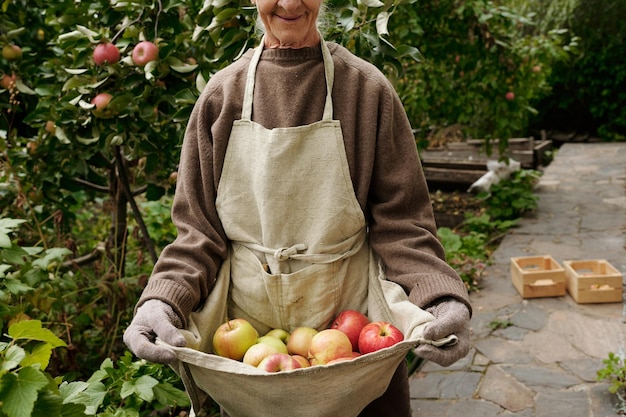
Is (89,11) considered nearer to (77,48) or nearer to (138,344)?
(77,48)

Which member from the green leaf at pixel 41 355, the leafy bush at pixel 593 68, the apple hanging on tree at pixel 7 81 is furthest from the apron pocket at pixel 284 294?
the leafy bush at pixel 593 68

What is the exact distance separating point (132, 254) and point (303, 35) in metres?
2.66

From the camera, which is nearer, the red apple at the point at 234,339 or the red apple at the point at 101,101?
the red apple at the point at 234,339

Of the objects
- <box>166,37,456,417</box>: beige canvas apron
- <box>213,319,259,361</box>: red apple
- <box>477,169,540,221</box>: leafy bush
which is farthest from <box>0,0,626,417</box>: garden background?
<box>477,169,540,221</box>: leafy bush

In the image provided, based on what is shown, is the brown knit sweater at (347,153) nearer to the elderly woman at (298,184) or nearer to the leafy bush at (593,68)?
the elderly woman at (298,184)

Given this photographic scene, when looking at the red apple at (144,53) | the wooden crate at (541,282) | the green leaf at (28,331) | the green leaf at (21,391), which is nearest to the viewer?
the green leaf at (21,391)

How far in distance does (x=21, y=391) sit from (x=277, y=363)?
512 mm

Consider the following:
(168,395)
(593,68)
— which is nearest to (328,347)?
(168,395)

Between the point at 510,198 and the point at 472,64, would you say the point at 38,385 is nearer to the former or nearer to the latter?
the point at 472,64

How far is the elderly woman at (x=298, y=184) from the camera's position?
1.54 meters

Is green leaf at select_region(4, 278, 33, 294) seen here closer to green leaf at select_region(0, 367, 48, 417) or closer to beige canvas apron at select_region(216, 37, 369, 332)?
beige canvas apron at select_region(216, 37, 369, 332)

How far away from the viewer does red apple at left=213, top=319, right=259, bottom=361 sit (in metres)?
1.50

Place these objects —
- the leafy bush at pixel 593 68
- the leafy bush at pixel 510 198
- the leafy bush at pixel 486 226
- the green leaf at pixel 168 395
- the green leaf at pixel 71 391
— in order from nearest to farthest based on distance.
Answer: the green leaf at pixel 71 391 < the green leaf at pixel 168 395 < the leafy bush at pixel 486 226 < the leafy bush at pixel 510 198 < the leafy bush at pixel 593 68

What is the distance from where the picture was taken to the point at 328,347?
146 centimetres
